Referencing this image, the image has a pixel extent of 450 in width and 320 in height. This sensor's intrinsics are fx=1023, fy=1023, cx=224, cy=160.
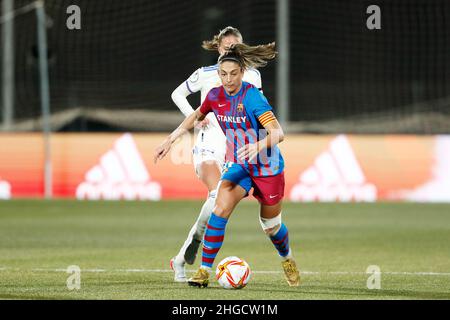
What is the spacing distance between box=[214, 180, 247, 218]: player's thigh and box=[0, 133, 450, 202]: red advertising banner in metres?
12.1

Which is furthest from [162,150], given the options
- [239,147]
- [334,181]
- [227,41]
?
[334,181]

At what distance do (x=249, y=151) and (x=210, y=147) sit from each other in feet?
5.30

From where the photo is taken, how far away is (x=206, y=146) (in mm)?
9961

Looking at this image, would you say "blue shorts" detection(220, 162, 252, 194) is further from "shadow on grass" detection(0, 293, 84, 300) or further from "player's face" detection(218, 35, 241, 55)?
"shadow on grass" detection(0, 293, 84, 300)

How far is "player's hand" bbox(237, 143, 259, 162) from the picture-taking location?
8.38 metres

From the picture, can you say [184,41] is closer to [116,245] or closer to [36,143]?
[36,143]

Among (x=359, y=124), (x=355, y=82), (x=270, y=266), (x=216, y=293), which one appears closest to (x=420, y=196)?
(x=359, y=124)

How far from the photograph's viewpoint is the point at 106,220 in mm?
17266

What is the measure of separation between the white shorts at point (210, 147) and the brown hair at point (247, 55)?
4.37ft

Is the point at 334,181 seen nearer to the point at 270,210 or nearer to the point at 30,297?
the point at 270,210

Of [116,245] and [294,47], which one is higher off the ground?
[294,47]

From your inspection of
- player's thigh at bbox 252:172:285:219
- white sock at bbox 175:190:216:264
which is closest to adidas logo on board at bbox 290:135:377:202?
white sock at bbox 175:190:216:264
